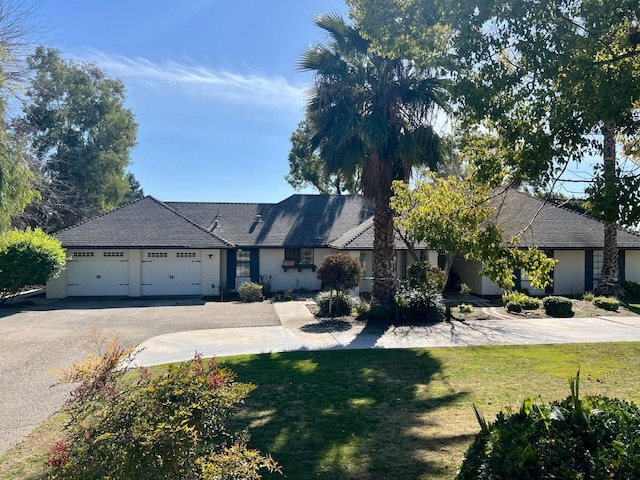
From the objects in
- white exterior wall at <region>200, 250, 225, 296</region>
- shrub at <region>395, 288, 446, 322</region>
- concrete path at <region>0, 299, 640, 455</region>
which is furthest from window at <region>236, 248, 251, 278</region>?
shrub at <region>395, 288, 446, 322</region>

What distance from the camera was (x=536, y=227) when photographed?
23.1m

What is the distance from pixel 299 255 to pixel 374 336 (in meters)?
12.0

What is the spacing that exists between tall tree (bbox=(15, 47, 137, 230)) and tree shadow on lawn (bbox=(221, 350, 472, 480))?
31910mm

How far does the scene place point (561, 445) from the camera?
9.62ft

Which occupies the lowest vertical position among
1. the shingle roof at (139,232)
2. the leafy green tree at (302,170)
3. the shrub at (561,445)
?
the shrub at (561,445)

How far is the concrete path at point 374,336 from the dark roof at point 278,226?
5.52 m

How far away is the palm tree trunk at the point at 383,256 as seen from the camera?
15.7 metres

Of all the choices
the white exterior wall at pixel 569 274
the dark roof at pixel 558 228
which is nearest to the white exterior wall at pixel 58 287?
the dark roof at pixel 558 228

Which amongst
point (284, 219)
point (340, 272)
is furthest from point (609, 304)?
point (284, 219)

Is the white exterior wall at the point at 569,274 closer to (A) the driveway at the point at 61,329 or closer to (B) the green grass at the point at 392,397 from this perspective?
(B) the green grass at the point at 392,397

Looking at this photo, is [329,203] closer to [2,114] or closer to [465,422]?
[2,114]

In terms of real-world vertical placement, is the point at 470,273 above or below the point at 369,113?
below

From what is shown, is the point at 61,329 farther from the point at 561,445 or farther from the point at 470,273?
the point at 470,273

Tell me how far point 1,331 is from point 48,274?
6.17 meters
